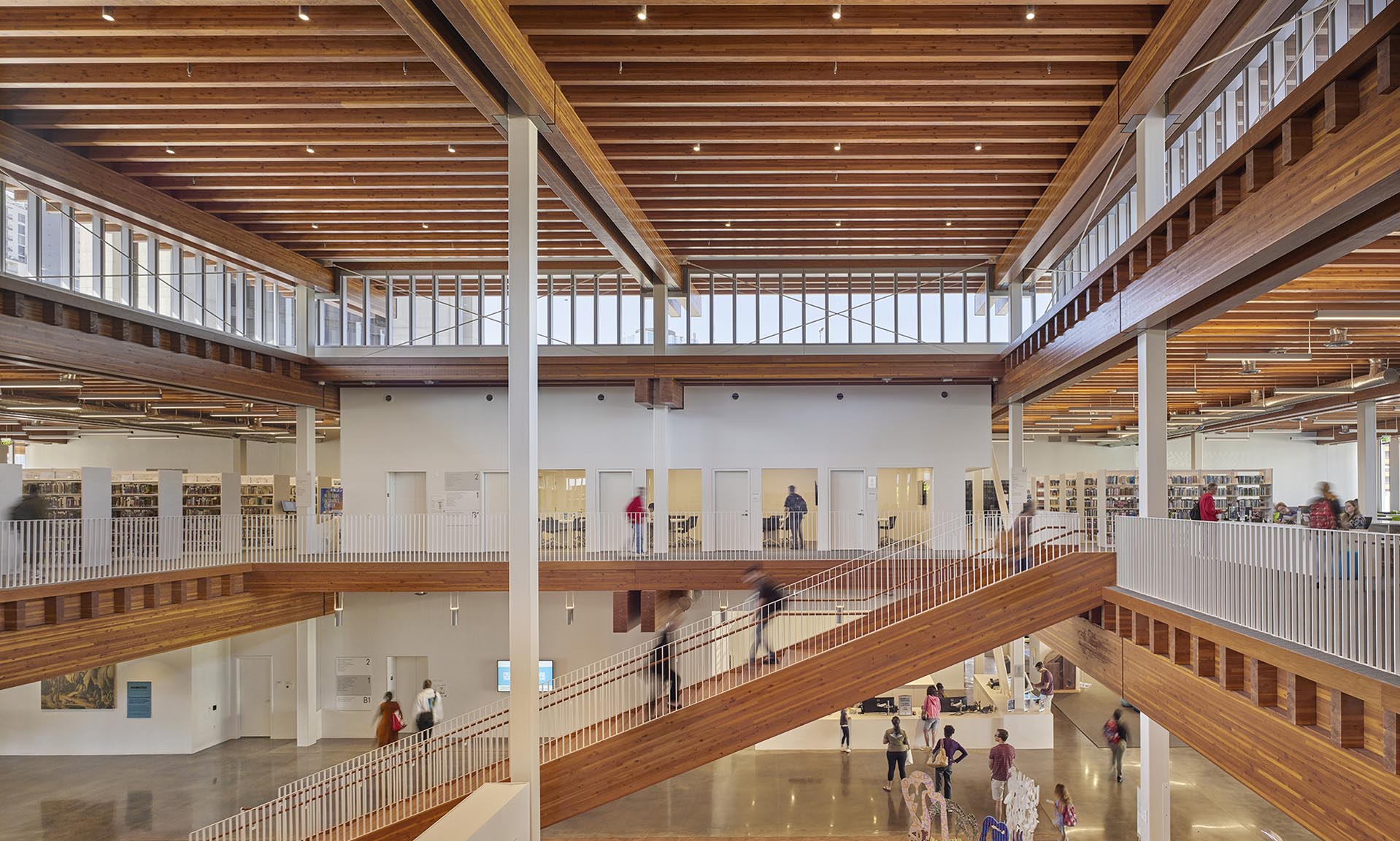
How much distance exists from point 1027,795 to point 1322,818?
7098mm

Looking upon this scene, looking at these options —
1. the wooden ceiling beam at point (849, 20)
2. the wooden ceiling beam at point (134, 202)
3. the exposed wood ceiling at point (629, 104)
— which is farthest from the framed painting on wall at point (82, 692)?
the wooden ceiling beam at point (849, 20)

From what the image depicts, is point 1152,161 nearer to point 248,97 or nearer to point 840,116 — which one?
point 840,116

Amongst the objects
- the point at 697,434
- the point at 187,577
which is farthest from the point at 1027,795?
the point at 187,577

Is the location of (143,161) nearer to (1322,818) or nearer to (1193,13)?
(1193,13)

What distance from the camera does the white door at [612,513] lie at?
1780 centimetres

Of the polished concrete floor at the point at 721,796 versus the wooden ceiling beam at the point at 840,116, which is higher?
the wooden ceiling beam at the point at 840,116

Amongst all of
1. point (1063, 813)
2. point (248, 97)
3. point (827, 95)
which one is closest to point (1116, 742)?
point (1063, 813)

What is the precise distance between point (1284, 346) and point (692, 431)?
12.1 meters

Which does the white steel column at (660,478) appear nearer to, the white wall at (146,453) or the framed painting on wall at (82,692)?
the framed painting on wall at (82,692)

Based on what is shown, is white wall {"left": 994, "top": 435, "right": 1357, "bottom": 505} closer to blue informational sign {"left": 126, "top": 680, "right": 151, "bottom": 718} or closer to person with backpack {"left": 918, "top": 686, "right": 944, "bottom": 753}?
person with backpack {"left": 918, "top": 686, "right": 944, "bottom": 753}

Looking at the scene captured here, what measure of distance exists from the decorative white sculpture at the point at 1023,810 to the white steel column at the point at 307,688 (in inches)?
595

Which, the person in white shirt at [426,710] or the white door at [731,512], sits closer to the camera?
the person in white shirt at [426,710]

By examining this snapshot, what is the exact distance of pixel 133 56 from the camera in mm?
9453

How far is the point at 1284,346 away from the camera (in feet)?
54.1
